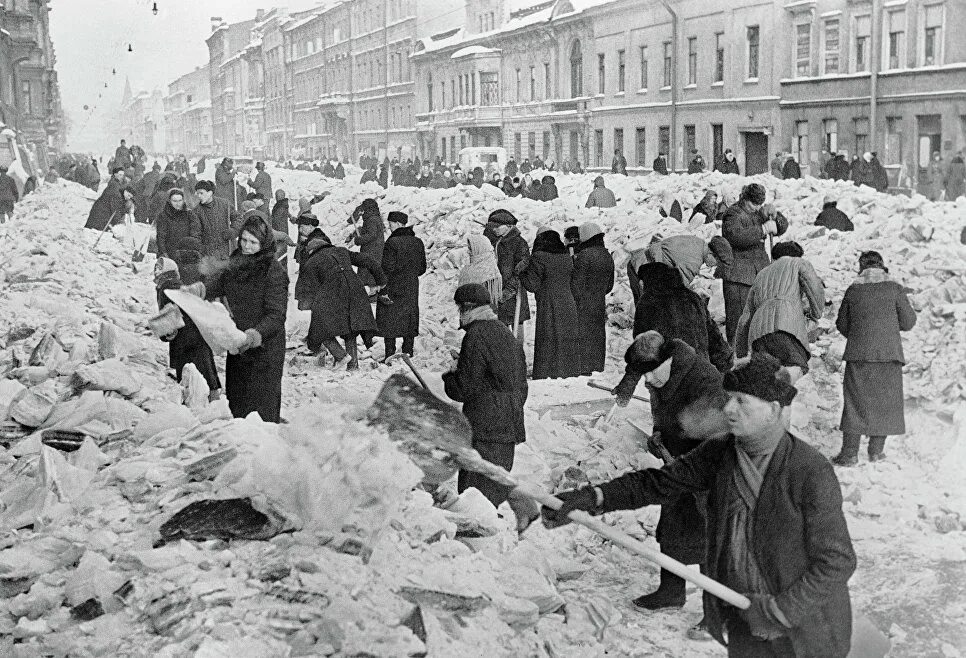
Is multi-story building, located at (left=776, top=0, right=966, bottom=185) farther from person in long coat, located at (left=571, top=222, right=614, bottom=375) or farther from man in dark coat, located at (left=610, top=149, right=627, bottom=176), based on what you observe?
person in long coat, located at (left=571, top=222, right=614, bottom=375)

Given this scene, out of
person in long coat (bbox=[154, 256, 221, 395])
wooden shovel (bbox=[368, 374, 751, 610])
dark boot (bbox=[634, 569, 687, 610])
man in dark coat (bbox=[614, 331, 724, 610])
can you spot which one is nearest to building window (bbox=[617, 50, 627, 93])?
person in long coat (bbox=[154, 256, 221, 395])

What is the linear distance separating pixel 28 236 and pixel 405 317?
217 inches

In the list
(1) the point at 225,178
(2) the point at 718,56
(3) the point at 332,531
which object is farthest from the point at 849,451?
(1) the point at 225,178

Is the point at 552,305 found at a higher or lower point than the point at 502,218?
lower

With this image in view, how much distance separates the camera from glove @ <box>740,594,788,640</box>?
2871mm

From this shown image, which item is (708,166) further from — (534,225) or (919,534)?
(919,534)

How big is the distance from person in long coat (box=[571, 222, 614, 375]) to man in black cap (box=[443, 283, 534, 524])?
3.60m

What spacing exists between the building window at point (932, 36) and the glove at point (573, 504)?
55.2 ft

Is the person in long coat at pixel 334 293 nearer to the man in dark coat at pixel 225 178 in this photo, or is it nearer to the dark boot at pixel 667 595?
the dark boot at pixel 667 595

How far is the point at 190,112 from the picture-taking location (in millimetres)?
15820

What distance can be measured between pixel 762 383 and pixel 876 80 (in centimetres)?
1770

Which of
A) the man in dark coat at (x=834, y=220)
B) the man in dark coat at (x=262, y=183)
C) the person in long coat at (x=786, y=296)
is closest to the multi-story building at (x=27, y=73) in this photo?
the man in dark coat at (x=262, y=183)

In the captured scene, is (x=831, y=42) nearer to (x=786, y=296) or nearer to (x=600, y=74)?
(x=600, y=74)

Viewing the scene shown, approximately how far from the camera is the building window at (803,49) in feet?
62.0
